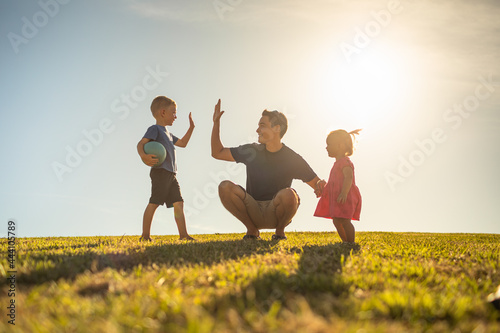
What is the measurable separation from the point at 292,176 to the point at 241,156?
0.97 meters

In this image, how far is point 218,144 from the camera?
6699 millimetres

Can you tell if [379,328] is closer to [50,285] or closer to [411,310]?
[411,310]

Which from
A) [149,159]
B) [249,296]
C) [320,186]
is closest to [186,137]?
[149,159]

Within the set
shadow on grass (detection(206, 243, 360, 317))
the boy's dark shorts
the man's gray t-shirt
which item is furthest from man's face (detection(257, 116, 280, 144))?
shadow on grass (detection(206, 243, 360, 317))

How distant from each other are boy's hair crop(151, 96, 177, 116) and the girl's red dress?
11.8 ft

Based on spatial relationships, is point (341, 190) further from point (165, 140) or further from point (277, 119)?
point (165, 140)

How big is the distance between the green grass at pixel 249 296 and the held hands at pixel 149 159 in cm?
330

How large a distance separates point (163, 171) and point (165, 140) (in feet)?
1.96

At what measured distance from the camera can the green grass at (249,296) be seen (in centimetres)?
185

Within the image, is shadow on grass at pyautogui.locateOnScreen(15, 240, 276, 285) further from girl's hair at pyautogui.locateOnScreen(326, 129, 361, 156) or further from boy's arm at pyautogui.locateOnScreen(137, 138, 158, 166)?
boy's arm at pyautogui.locateOnScreen(137, 138, 158, 166)

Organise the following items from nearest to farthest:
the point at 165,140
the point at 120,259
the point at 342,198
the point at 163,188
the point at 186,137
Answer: the point at 120,259
the point at 342,198
the point at 163,188
the point at 165,140
the point at 186,137

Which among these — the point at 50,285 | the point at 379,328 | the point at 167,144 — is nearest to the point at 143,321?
the point at 379,328

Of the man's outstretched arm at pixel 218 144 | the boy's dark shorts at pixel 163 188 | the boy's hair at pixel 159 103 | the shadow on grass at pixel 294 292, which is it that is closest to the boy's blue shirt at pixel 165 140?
the boy's dark shorts at pixel 163 188

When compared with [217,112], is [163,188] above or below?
below
